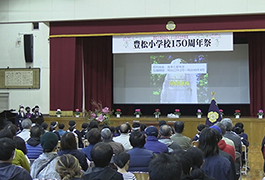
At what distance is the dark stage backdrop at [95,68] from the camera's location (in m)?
9.52

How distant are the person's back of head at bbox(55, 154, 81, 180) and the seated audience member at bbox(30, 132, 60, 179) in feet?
1.88

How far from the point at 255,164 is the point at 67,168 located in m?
5.53

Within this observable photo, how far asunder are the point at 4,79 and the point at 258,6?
840cm

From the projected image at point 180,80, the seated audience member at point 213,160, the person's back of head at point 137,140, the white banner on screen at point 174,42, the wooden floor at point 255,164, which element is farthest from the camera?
the projected image at point 180,80

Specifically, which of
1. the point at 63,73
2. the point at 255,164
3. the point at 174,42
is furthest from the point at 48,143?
the point at 63,73

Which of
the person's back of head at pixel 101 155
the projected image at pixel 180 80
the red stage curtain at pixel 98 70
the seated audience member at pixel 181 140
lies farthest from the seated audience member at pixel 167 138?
the red stage curtain at pixel 98 70

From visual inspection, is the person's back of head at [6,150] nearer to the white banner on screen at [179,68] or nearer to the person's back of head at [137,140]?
the person's back of head at [137,140]

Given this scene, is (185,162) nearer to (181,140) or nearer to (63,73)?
(181,140)

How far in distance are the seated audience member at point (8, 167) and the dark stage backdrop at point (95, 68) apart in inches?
284

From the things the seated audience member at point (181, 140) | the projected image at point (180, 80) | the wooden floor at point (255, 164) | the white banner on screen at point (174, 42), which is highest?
the white banner on screen at point (174, 42)

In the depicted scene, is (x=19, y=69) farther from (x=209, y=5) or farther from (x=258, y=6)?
(x=258, y=6)

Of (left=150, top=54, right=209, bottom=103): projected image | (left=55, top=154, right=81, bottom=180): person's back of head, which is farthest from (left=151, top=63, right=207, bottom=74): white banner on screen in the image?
(left=55, top=154, right=81, bottom=180): person's back of head

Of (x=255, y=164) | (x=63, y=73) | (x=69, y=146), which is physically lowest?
(x=255, y=164)

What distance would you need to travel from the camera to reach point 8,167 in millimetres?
2266
